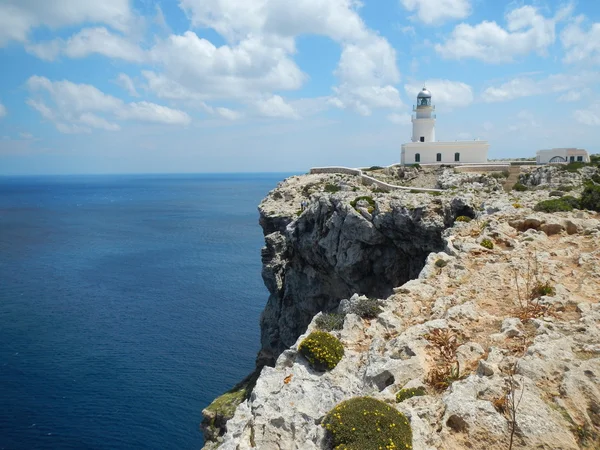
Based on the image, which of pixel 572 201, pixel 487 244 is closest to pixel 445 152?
pixel 572 201

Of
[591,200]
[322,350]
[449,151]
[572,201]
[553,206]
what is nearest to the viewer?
[322,350]

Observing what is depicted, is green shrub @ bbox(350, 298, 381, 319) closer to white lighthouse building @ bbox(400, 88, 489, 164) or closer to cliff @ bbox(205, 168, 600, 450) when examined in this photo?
cliff @ bbox(205, 168, 600, 450)

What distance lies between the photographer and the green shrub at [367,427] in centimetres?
838

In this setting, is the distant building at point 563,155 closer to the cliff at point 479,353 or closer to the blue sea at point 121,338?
the cliff at point 479,353

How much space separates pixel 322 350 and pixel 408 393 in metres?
2.89

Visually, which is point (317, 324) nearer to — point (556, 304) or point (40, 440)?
point (556, 304)

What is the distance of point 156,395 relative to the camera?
41344 millimetres

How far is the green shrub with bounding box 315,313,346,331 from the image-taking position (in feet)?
48.0

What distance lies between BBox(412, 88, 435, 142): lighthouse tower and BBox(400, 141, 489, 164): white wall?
6.20 meters

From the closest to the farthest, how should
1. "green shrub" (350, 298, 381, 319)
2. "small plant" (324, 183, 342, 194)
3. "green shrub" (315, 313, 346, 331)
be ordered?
"green shrub" (350, 298, 381, 319)
"green shrub" (315, 313, 346, 331)
"small plant" (324, 183, 342, 194)

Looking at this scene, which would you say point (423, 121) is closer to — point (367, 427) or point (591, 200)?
point (591, 200)

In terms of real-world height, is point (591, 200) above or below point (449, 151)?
below

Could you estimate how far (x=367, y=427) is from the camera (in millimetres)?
8766

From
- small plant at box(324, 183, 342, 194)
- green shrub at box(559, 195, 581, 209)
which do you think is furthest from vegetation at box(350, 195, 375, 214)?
green shrub at box(559, 195, 581, 209)
